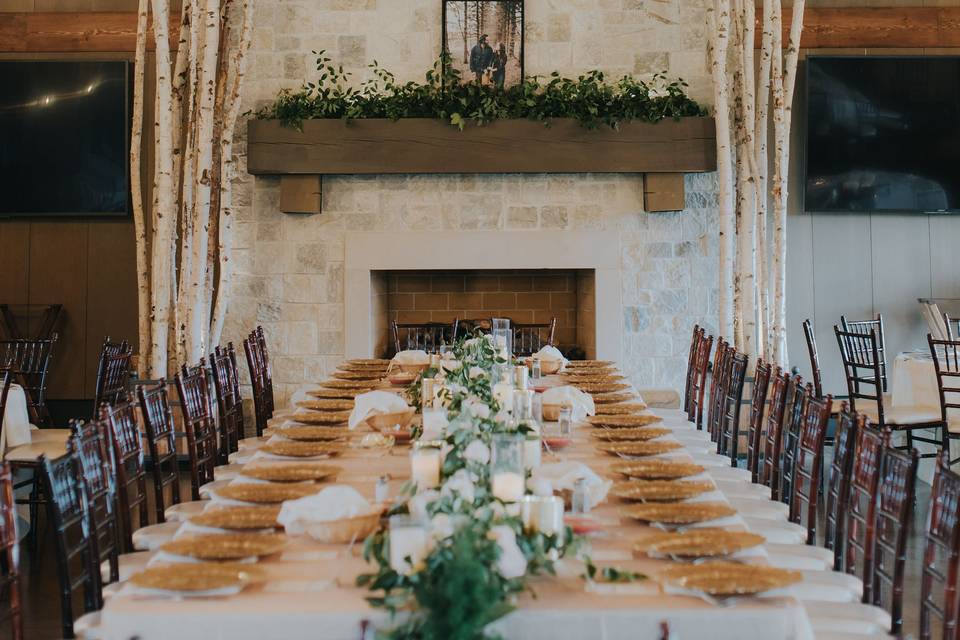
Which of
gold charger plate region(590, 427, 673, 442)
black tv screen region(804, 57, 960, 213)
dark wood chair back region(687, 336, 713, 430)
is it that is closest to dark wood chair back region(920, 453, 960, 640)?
gold charger plate region(590, 427, 673, 442)

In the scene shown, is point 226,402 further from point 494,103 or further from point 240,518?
point 494,103

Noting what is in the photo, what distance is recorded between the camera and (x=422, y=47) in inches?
290

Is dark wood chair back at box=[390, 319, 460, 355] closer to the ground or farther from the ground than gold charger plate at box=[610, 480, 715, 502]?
farther from the ground

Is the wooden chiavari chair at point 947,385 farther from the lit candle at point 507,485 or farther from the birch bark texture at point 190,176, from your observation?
the birch bark texture at point 190,176

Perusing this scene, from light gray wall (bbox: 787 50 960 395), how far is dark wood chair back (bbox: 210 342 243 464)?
4694 mm

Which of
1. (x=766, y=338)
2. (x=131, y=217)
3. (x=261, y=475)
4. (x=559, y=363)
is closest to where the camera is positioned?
(x=261, y=475)

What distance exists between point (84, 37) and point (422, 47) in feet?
9.39

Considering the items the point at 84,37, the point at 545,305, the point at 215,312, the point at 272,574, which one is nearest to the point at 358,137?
the point at 215,312

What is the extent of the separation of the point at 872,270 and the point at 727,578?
6.46 m

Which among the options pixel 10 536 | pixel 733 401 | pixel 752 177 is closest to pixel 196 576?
pixel 10 536

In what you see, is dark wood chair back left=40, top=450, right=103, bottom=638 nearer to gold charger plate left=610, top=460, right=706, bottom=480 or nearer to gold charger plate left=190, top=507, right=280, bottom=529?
gold charger plate left=190, top=507, right=280, bottom=529

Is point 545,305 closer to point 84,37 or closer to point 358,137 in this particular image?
point 358,137

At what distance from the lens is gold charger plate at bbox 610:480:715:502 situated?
266 centimetres

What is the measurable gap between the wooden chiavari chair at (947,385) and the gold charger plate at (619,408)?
1874 millimetres
